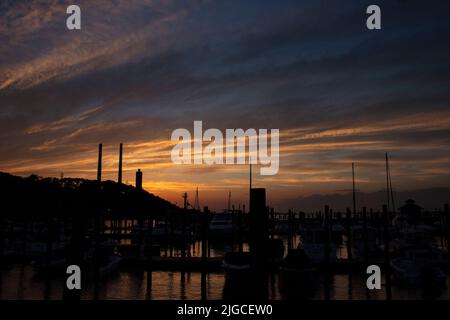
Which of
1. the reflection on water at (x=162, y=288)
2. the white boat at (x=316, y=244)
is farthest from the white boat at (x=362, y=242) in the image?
the reflection on water at (x=162, y=288)

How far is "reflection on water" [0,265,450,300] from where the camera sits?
19281 mm

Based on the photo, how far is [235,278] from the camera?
66.7 ft

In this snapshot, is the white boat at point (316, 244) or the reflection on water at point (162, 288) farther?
the white boat at point (316, 244)

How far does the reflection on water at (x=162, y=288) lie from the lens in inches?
759

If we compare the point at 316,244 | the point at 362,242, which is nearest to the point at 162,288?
the point at 316,244

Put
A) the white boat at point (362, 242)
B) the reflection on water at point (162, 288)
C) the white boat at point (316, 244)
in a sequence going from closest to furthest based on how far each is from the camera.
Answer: the reflection on water at point (162, 288)
the white boat at point (316, 244)
the white boat at point (362, 242)

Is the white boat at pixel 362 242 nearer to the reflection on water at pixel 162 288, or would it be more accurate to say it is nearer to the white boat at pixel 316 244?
the white boat at pixel 316 244

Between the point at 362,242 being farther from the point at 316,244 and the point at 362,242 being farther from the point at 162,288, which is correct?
the point at 162,288

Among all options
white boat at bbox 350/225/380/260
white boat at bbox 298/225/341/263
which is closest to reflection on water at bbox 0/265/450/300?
white boat at bbox 298/225/341/263

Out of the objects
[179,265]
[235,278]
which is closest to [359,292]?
[235,278]
